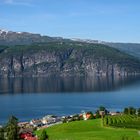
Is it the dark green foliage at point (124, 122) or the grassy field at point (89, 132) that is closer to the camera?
the grassy field at point (89, 132)

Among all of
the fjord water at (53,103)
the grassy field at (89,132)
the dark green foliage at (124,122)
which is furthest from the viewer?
the fjord water at (53,103)

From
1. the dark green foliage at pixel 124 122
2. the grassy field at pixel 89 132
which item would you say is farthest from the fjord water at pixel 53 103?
the grassy field at pixel 89 132

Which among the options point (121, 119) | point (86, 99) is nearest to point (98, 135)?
point (121, 119)

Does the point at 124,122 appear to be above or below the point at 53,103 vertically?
above

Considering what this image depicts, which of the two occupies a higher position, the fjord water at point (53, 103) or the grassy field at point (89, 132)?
the grassy field at point (89, 132)

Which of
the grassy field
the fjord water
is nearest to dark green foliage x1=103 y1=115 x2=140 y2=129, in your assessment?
the grassy field

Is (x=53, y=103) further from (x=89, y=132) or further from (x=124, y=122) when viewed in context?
(x=89, y=132)

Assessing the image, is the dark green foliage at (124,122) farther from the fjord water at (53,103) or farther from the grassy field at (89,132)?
the fjord water at (53,103)

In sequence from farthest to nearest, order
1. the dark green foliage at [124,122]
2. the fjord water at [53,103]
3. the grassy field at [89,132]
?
the fjord water at [53,103] < the dark green foliage at [124,122] < the grassy field at [89,132]

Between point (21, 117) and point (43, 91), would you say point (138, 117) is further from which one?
point (43, 91)

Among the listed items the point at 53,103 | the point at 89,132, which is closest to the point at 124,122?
the point at 89,132
